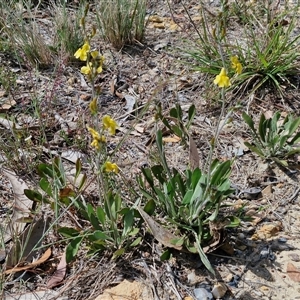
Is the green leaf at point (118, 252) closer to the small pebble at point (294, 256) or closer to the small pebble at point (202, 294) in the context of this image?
the small pebble at point (202, 294)

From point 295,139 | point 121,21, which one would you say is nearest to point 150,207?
point 295,139

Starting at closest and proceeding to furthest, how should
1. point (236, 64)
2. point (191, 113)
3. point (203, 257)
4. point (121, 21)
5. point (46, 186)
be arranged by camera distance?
point (236, 64) → point (203, 257) → point (46, 186) → point (191, 113) → point (121, 21)

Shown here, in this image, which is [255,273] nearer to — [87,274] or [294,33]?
[87,274]

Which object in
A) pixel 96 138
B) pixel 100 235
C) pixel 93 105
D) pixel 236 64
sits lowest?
pixel 100 235

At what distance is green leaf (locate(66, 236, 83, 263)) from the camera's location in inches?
77.7

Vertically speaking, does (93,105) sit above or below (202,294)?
above

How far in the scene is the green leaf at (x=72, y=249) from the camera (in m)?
1.97

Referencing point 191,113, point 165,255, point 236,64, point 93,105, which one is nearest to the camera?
point 93,105

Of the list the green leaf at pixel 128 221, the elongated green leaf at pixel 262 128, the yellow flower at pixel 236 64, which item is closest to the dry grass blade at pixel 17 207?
the green leaf at pixel 128 221

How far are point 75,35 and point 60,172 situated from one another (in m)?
1.31

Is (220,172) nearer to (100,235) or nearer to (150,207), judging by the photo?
(150,207)

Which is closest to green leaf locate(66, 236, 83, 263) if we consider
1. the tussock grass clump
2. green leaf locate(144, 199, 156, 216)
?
green leaf locate(144, 199, 156, 216)

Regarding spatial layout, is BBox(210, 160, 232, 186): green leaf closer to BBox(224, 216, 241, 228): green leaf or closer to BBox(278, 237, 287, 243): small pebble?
BBox(224, 216, 241, 228): green leaf

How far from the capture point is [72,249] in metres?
1.99
